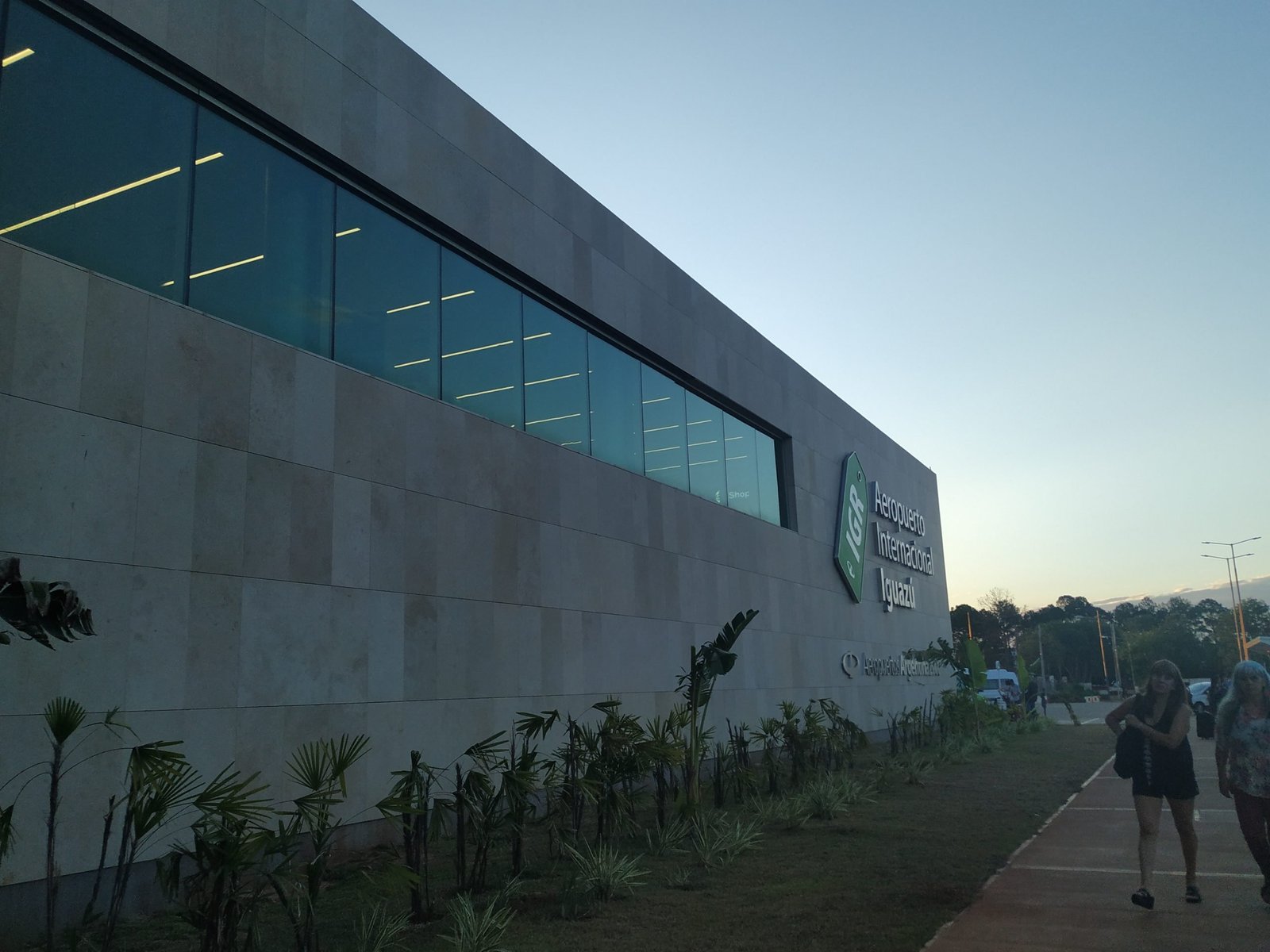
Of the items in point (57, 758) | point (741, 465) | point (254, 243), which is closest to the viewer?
point (57, 758)

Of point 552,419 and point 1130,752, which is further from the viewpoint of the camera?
point 552,419

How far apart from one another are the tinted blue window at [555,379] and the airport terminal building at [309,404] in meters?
0.06

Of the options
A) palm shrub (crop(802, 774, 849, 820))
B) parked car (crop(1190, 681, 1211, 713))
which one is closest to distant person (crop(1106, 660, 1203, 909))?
palm shrub (crop(802, 774, 849, 820))

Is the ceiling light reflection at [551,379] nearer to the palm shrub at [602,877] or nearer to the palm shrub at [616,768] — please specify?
the palm shrub at [616,768]

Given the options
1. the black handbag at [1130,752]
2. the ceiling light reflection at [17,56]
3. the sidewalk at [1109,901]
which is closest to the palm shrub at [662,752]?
the sidewalk at [1109,901]

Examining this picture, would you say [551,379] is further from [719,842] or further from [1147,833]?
[1147,833]

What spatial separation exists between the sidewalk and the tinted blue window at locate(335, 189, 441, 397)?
Answer: 842 centimetres

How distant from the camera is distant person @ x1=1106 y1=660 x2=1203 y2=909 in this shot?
7.45m

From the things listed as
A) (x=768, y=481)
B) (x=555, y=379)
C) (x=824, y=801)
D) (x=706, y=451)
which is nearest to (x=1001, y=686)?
(x=768, y=481)

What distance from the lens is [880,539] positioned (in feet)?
97.6

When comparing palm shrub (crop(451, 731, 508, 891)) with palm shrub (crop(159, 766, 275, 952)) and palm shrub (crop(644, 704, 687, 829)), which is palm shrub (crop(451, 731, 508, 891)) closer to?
→ palm shrub (crop(644, 704, 687, 829))

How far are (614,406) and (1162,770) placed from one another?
10.8 m

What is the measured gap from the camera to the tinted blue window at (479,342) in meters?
12.9

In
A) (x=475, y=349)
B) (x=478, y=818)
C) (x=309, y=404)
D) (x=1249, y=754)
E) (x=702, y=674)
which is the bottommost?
(x=478, y=818)
